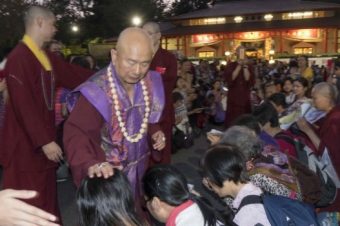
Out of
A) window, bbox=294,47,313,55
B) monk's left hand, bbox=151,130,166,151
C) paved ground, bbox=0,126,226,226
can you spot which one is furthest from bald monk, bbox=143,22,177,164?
window, bbox=294,47,313,55

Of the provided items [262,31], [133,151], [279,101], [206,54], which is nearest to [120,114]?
[133,151]

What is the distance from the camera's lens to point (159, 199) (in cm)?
229

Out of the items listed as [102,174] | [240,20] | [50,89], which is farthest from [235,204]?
[240,20]

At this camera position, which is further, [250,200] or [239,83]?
[239,83]

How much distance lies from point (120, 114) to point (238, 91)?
16.9ft

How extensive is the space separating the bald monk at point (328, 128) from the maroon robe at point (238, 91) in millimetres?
3314

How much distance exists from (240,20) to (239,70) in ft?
63.0

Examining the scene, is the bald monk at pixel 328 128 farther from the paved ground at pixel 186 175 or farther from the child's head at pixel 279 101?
the paved ground at pixel 186 175

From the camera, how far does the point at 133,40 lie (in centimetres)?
249

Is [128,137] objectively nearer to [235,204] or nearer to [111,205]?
[235,204]

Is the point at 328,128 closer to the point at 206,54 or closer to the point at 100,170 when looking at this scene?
the point at 100,170

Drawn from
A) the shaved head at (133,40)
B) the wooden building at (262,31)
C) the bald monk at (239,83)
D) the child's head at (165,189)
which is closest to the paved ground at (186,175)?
the bald monk at (239,83)

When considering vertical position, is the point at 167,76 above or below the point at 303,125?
above

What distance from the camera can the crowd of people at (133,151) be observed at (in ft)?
6.91
